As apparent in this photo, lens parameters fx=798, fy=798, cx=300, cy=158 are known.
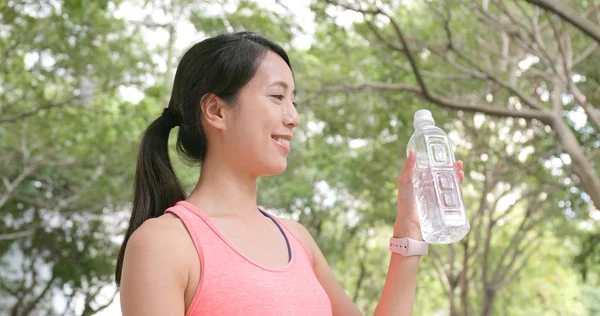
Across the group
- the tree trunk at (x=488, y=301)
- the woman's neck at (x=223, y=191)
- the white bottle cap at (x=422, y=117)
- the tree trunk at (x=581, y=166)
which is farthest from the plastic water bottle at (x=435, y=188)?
the tree trunk at (x=488, y=301)

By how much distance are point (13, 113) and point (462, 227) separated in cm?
896

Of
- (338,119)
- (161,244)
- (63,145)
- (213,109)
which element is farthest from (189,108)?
(63,145)

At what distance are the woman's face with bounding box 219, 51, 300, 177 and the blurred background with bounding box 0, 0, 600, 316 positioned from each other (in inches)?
106

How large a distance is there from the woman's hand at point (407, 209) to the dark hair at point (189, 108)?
0.39 metres

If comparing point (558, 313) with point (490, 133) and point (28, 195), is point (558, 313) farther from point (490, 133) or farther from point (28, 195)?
point (28, 195)

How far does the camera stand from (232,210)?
1.79m

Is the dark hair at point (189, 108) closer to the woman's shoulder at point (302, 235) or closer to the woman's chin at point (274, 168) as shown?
the woman's chin at point (274, 168)


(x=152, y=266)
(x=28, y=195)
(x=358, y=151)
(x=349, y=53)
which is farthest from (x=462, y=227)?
(x=28, y=195)

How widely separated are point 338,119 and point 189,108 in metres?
9.27

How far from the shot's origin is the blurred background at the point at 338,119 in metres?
7.45

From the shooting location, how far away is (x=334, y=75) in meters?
10.5

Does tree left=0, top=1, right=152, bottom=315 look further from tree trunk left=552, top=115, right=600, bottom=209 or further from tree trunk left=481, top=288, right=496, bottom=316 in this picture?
tree trunk left=481, top=288, right=496, bottom=316

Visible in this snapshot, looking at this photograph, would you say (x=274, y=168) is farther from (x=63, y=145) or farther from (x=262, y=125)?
(x=63, y=145)

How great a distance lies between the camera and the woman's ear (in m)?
1.80
